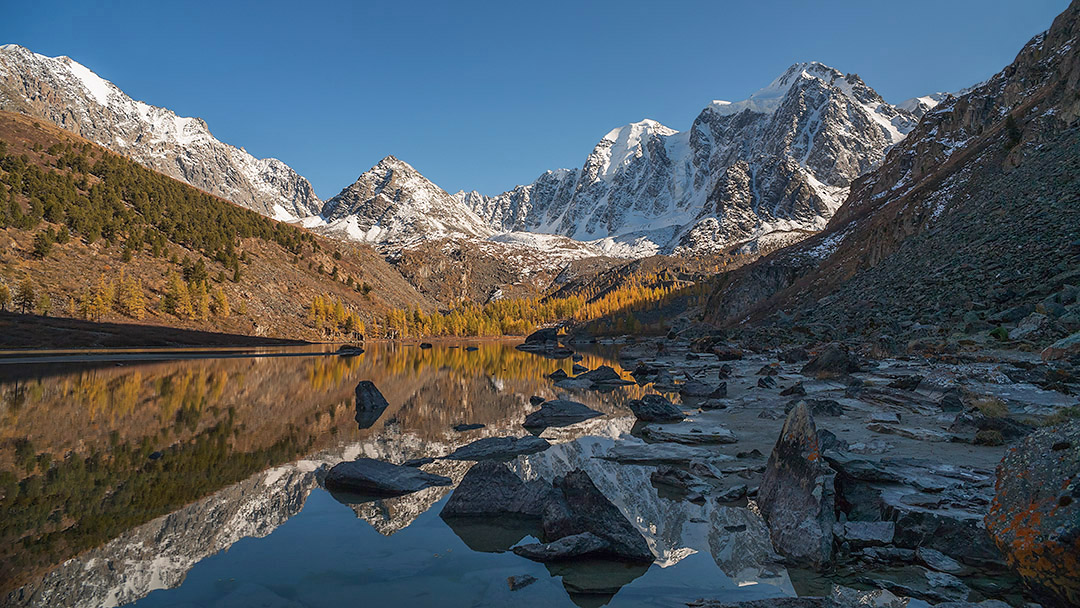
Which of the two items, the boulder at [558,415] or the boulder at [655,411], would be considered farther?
the boulder at [558,415]

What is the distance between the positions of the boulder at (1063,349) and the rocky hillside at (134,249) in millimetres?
101813

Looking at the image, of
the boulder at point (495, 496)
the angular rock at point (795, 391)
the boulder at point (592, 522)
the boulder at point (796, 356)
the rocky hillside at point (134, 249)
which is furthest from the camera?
the rocky hillside at point (134, 249)

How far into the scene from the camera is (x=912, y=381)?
1984 cm

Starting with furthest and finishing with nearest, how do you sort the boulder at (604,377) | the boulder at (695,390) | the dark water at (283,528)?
1. the boulder at (604,377)
2. the boulder at (695,390)
3. the dark water at (283,528)

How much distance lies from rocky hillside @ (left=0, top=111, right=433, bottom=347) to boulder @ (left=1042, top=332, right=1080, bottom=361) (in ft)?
334

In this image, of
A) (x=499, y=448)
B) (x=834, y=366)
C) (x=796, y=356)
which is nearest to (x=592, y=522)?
(x=499, y=448)

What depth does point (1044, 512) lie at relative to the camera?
5207mm

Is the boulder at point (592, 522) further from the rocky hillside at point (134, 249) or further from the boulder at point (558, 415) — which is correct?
the rocky hillside at point (134, 249)

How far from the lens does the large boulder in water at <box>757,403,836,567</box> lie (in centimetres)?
741

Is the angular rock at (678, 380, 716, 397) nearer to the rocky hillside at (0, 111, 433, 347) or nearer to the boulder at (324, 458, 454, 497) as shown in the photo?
the boulder at (324, 458, 454, 497)

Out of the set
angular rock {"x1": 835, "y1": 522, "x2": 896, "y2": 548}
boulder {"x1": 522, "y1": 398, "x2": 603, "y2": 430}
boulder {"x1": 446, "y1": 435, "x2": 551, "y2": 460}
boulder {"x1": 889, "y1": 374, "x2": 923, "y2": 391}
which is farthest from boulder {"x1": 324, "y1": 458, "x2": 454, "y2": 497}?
boulder {"x1": 889, "y1": 374, "x2": 923, "y2": 391}

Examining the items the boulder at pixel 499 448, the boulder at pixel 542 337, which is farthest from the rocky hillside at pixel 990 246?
the boulder at pixel 542 337

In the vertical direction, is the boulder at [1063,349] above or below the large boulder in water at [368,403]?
above

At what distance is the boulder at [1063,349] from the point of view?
19.2 m
